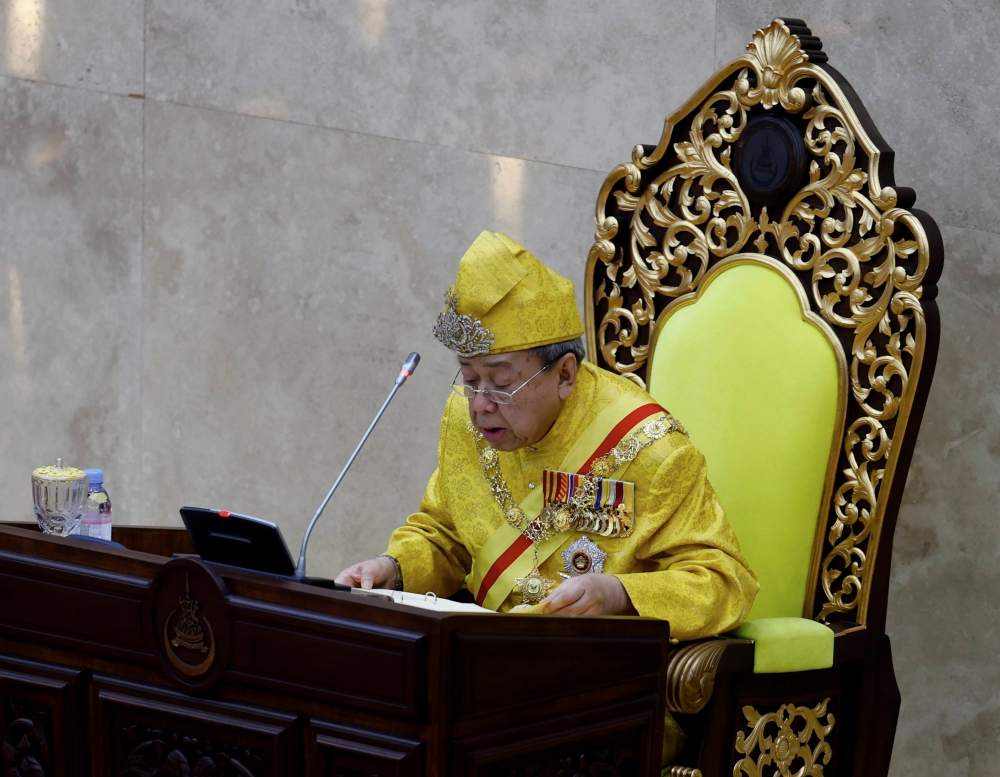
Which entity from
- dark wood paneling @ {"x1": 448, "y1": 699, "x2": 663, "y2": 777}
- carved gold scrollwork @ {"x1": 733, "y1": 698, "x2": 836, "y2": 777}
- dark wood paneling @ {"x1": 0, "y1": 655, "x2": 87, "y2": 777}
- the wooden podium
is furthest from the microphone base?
carved gold scrollwork @ {"x1": 733, "y1": 698, "x2": 836, "y2": 777}

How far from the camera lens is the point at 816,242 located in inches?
112

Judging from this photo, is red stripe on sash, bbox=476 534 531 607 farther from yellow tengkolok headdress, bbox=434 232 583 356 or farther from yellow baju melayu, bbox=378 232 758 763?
yellow tengkolok headdress, bbox=434 232 583 356

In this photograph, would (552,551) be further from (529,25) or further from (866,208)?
(529,25)

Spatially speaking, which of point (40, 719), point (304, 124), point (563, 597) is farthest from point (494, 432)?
point (304, 124)

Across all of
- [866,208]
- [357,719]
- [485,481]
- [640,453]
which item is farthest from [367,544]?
[357,719]

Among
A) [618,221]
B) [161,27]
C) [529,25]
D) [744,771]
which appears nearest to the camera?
[744,771]

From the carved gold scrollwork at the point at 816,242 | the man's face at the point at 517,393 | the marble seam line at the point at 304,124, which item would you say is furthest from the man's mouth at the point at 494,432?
the marble seam line at the point at 304,124

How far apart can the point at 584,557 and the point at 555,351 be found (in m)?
0.41

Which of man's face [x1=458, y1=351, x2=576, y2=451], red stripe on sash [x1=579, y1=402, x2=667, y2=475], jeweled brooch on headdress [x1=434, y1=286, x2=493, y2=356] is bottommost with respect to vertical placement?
red stripe on sash [x1=579, y1=402, x2=667, y2=475]

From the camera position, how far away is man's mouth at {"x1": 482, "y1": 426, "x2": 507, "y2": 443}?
100.0 inches

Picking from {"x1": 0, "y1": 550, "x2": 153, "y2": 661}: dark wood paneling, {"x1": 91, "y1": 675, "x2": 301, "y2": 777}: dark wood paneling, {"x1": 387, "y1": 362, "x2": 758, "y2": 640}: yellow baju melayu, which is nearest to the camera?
{"x1": 91, "y1": 675, "x2": 301, "y2": 777}: dark wood paneling

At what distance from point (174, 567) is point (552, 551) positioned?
0.92 m

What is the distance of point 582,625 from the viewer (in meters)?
1.96

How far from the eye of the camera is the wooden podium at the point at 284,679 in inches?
69.3
